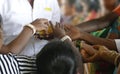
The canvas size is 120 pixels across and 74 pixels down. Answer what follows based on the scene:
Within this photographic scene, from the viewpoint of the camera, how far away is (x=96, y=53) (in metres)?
1.51

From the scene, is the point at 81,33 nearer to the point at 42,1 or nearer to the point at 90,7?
the point at 42,1

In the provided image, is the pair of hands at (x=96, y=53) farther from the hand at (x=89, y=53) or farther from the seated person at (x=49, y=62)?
the seated person at (x=49, y=62)

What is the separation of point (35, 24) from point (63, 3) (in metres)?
1.14

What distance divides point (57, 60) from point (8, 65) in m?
0.21

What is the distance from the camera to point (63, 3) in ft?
8.82

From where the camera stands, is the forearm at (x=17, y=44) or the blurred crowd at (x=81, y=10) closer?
the forearm at (x=17, y=44)

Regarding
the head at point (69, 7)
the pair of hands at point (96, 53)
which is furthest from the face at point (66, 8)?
the pair of hands at point (96, 53)

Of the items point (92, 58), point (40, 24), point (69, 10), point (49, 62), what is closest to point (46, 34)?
point (40, 24)

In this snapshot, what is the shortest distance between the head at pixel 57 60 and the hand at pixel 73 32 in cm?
35

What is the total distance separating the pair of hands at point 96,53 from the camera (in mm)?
1442

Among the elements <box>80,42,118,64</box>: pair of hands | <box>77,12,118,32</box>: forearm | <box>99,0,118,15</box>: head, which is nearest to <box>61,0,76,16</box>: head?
<box>99,0,118,15</box>: head

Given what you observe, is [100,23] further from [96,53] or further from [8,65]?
[8,65]

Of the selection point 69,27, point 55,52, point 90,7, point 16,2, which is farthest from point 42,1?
point 90,7

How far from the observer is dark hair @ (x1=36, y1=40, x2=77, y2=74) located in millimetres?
1229
